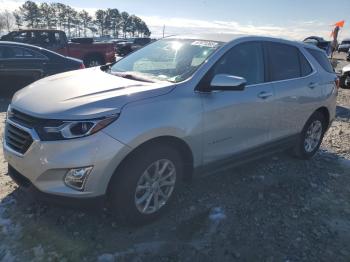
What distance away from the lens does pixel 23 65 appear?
8.76 m

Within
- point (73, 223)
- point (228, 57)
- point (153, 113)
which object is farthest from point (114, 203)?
point (228, 57)

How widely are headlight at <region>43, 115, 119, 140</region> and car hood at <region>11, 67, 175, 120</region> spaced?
5 centimetres

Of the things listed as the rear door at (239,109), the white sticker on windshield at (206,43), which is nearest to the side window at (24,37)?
the white sticker on windshield at (206,43)

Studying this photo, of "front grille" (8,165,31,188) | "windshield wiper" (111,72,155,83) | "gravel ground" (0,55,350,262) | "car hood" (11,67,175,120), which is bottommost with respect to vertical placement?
"gravel ground" (0,55,350,262)

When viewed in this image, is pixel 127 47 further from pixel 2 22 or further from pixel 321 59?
pixel 2 22

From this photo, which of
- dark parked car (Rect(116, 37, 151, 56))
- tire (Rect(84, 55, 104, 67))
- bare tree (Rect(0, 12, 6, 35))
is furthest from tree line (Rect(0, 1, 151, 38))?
tire (Rect(84, 55, 104, 67))

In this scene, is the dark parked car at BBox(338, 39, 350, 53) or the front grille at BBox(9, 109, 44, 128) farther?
the dark parked car at BBox(338, 39, 350, 53)

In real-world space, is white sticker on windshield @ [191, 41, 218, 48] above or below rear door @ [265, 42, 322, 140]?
above

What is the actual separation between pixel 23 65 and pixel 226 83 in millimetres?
6890

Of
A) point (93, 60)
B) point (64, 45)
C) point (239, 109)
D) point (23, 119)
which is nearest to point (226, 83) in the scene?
point (239, 109)

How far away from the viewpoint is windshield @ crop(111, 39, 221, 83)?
3656mm

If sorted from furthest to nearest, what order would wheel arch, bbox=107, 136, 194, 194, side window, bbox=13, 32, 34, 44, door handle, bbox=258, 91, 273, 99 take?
side window, bbox=13, 32, 34, 44
door handle, bbox=258, 91, 273, 99
wheel arch, bbox=107, 136, 194, 194

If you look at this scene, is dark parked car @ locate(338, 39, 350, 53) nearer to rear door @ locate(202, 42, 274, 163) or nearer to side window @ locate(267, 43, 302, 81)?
side window @ locate(267, 43, 302, 81)

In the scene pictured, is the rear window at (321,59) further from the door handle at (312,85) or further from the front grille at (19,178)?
the front grille at (19,178)
